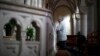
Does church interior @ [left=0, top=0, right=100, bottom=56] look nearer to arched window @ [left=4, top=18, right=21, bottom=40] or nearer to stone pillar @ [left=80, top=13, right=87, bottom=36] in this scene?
arched window @ [left=4, top=18, right=21, bottom=40]

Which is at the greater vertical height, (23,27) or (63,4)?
(63,4)

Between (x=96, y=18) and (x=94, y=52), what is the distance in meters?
1.29

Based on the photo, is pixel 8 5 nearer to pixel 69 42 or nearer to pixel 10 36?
pixel 10 36

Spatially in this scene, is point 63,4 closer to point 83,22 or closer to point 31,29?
point 83,22

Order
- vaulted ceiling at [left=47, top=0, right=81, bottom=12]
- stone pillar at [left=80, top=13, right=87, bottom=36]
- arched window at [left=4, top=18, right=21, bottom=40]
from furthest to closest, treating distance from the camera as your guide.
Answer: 1. vaulted ceiling at [left=47, top=0, right=81, bottom=12]
2. stone pillar at [left=80, top=13, right=87, bottom=36]
3. arched window at [left=4, top=18, right=21, bottom=40]

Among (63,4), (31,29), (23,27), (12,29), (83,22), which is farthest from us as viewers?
(63,4)

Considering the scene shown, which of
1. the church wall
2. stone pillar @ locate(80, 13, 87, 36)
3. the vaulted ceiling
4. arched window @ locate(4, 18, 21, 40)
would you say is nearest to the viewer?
the church wall

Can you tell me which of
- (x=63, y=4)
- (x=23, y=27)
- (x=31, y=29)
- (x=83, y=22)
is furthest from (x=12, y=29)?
(x=63, y=4)

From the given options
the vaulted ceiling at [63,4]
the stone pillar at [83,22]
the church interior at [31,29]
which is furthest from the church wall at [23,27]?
the vaulted ceiling at [63,4]

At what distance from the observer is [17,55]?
5383 mm

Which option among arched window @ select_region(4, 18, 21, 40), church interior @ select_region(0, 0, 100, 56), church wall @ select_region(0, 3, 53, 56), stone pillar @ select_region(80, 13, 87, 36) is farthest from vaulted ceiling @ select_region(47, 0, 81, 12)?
arched window @ select_region(4, 18, 21, 40)

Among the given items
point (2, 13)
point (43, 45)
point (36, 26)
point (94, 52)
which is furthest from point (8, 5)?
point (94, 52)

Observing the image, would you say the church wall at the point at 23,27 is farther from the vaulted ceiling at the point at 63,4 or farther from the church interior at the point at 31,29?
the vaulted ceiling at the point at 63,4

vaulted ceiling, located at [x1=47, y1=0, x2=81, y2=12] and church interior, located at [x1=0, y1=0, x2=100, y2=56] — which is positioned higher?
vaulted ceiling, located at [x1=47, y1=0, x2=81, y2=12]
